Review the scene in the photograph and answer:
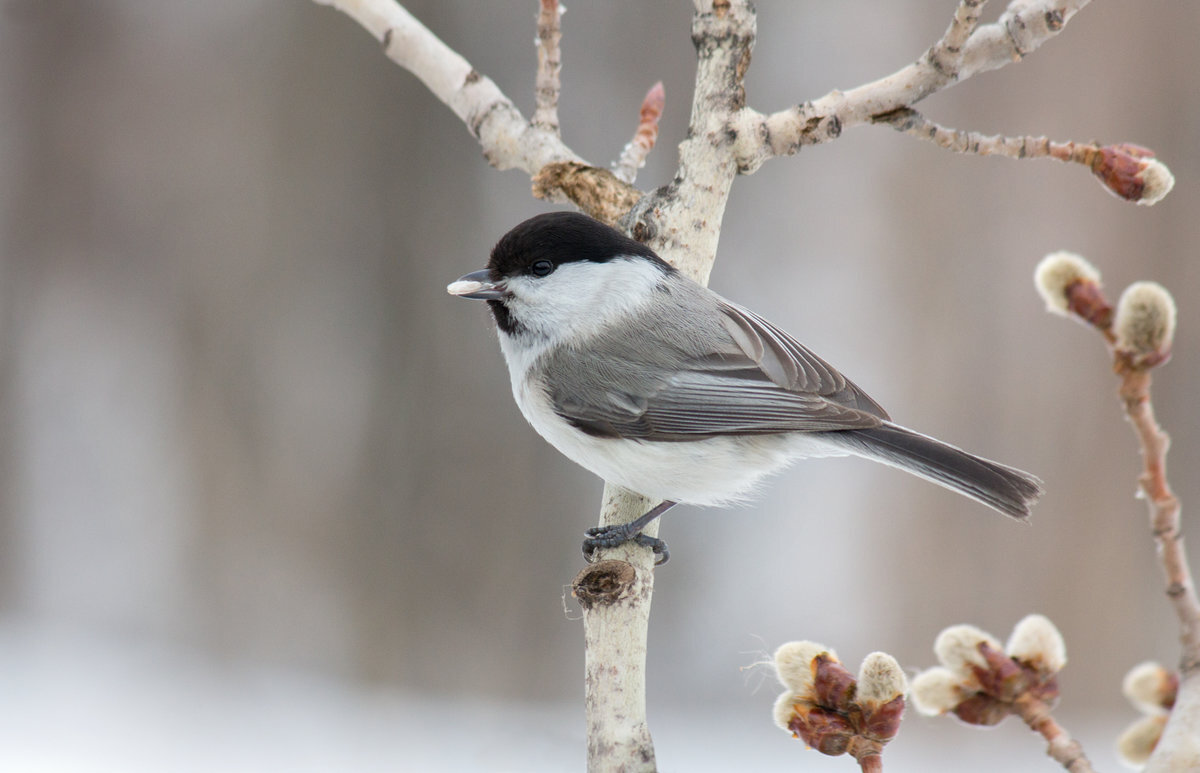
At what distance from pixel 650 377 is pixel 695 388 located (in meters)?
0.08

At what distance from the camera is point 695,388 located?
1611 millimetres

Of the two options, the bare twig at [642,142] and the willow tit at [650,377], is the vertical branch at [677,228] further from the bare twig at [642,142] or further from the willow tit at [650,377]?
the bare twig at [642,142]

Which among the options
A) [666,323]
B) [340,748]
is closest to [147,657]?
[340,748]

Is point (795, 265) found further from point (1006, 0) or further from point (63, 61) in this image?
point (63, 61)


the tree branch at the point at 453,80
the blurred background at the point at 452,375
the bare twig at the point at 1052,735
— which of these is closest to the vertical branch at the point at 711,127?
the tree branch at the point at 453,80

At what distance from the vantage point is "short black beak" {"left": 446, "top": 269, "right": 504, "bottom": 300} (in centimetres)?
164

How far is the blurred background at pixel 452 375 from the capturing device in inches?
124

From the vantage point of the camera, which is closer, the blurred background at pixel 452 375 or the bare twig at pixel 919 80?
the bare twig at pixel 919 80

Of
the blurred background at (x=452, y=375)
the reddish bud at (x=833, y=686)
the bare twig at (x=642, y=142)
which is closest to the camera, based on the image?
the reddish bud at (x=833, y=686)

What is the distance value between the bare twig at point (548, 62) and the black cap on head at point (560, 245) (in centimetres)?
19

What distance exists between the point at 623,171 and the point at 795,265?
6.23 feet

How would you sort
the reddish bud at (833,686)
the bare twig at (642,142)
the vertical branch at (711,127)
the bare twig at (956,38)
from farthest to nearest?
the bare twig at (642,142) < the vertical branch at (711,127) < the bare twig at (956,38) < the reddish bud at (833,686)

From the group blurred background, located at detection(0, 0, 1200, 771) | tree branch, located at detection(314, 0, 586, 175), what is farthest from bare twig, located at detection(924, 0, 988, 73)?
blurred background, located at detection(0, 0, 1200, 771)

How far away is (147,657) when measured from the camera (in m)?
3.25
